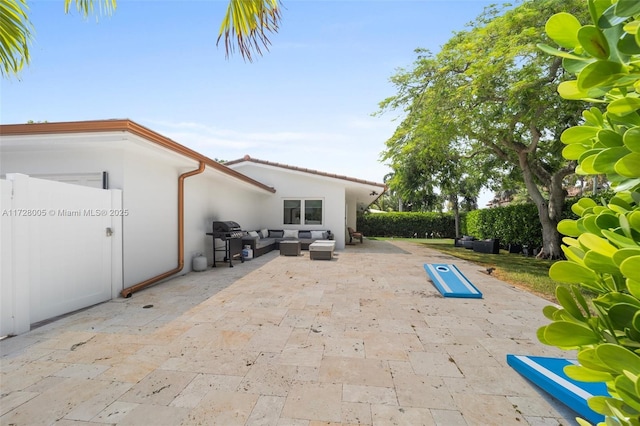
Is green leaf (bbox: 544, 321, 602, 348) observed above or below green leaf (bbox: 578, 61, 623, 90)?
below

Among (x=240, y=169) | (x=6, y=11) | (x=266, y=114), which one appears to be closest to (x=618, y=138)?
(x=6, y=11)

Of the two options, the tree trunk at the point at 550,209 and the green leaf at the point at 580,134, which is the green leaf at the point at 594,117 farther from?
the tree trunk at the point at 550,209

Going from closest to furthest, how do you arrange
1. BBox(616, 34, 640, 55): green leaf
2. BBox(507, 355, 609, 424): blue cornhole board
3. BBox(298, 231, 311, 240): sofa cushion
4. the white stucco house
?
1. BBox(616, 34, 640, 55): green leaf
2. BBox(507, 355, 609, 424): blue cornhole board
3. the white stucco house
4. BBox(298, 231, 311, 240): sofa cushion

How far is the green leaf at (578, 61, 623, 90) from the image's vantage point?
65 cm

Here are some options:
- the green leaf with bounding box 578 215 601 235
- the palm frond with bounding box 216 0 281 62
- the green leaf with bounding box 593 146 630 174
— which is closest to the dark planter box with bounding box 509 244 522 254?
the palm frond with bounding box 216 0 281 62

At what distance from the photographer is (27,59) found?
376cm

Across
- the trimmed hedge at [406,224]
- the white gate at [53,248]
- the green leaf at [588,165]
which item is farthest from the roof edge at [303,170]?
the green leaf at [588,165]

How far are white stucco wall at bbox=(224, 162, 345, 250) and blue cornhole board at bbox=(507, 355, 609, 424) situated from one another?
11.0 m

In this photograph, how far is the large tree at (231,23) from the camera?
3221 millimetres

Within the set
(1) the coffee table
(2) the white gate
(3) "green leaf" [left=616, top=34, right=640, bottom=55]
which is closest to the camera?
(3) "green leaf" [left=616, top=34, right=640, bottom=55]

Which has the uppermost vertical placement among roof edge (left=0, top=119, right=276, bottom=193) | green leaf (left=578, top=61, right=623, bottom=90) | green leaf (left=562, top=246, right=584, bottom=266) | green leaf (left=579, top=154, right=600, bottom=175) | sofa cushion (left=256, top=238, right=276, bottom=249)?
roof edge (left=0, top=119, right=276, bottom=193)

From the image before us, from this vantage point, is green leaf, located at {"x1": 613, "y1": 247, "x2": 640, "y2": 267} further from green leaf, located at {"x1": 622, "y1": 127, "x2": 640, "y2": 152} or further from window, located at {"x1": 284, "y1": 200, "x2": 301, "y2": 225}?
window, located at {"x1": 284, "y1": 200, "x2": 301, "y2": 225}

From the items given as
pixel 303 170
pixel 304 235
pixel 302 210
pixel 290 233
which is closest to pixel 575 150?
pixel 304 235

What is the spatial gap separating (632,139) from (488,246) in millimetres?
15619
